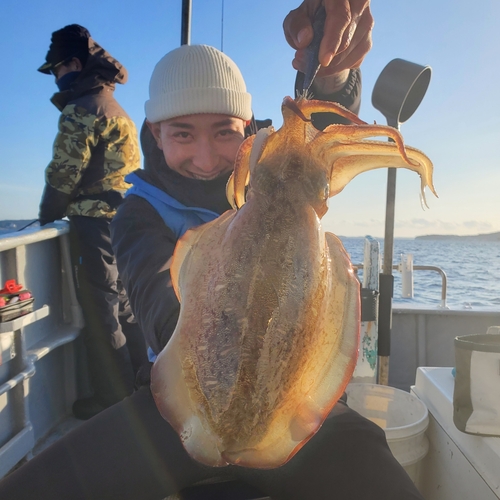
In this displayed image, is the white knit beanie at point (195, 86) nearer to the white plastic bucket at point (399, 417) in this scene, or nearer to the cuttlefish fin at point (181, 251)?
the cuttlefish fin at point (181, 251)

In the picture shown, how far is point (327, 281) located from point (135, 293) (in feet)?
3.46

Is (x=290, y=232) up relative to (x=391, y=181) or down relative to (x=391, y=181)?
down

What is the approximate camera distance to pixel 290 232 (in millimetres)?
1062

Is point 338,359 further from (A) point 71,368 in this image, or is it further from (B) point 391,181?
(A) point 71,368

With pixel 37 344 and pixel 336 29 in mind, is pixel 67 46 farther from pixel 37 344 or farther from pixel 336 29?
pixel 336 29

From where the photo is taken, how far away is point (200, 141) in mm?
→ 2338

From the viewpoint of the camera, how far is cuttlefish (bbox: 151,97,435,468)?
103 centimetres

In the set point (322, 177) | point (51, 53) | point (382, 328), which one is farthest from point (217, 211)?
point (51, 53)

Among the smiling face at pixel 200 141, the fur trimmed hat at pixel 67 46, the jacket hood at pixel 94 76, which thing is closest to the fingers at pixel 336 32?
the smiling face at pixel 200 141

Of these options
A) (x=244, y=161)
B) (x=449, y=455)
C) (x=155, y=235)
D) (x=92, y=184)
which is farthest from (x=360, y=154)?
(x=92, y=184)

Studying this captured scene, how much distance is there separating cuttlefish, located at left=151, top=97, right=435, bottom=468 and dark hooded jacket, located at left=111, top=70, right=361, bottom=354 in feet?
1.71

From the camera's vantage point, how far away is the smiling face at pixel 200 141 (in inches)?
90.7

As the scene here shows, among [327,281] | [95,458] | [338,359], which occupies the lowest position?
[95,458]

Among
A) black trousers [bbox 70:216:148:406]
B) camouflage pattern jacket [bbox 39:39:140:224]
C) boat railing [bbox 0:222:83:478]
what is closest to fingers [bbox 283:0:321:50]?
boat railing [bbox 0:222:83:478]
